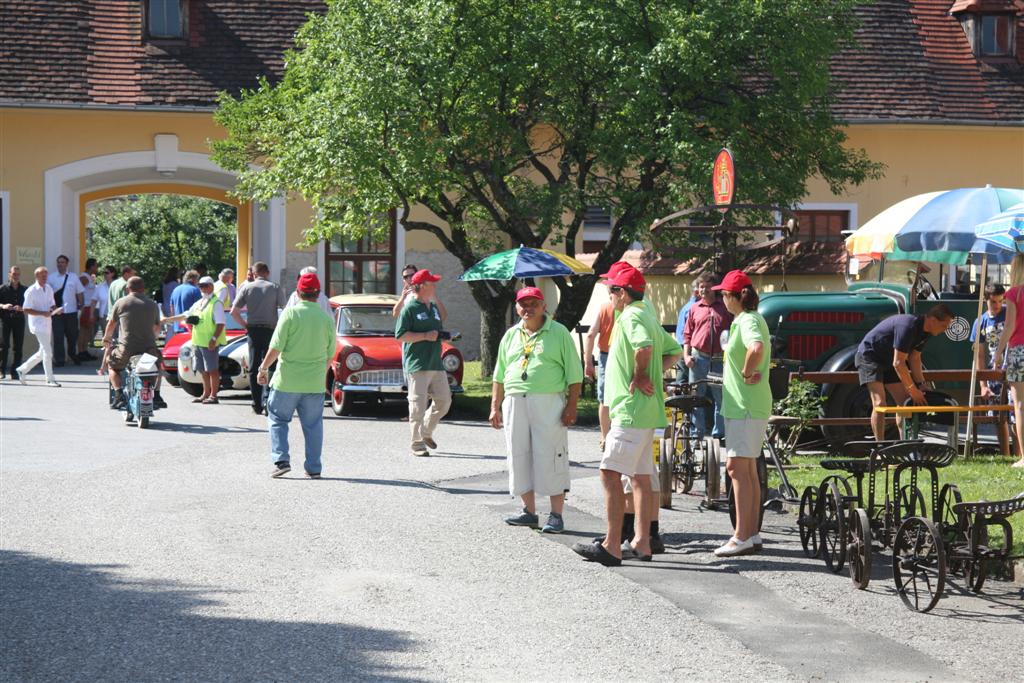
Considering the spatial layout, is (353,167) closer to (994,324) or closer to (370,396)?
(370,396)

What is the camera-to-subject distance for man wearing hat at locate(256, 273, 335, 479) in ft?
41.1

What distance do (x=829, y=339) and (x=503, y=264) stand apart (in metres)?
4.63

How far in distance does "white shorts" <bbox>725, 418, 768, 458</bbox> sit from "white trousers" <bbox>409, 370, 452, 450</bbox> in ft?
18.1

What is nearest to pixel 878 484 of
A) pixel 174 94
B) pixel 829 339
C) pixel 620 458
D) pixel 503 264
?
pixel 829 339

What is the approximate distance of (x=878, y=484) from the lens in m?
12.5

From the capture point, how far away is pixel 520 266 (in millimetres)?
18203

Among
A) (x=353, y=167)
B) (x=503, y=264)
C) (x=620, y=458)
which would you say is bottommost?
(x=620, y=458)

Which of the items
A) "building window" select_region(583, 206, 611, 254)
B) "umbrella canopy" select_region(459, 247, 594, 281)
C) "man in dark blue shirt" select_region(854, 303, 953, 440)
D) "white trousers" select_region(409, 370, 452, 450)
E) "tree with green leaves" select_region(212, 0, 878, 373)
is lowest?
"white trousers" select_region(409, 370, 452, 450)

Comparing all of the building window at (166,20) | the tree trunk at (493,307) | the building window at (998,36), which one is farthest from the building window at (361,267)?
the building window at (998,36)

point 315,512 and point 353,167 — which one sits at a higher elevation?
point 353,167

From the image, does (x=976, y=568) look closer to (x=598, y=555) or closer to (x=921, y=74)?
(x=598, y=555)

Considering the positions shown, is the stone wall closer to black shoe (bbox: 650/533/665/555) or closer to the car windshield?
the car windshield

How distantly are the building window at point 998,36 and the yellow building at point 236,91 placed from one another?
1.1 inches

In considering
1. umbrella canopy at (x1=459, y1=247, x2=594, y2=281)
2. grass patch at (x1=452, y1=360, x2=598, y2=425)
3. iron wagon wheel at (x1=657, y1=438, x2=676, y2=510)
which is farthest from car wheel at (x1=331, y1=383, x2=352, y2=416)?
iron wagon wheel at (x1=657, y1=438, x2=676, y2=510)
